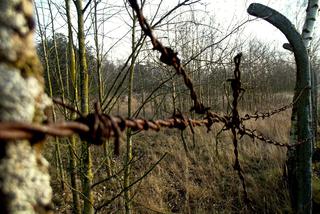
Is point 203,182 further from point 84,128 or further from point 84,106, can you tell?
point 84,128

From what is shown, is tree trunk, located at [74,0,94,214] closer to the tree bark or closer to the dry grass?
the dry grass

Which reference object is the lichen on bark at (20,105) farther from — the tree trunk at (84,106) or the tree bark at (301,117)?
the tree bark at (301,117)

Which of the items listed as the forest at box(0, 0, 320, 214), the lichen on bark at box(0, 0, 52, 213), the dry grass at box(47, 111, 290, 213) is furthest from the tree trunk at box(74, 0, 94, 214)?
the lichen on bark at box(0, 0, 52, 213)

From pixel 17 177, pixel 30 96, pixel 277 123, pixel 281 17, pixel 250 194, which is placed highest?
pixel 281 17

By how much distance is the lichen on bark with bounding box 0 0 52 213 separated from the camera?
44 cm

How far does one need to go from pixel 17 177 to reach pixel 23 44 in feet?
0.65

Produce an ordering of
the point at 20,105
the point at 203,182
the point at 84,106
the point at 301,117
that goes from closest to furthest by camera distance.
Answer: the point at 20,105 < the point at 84,106 < the point at 301,117 < the point at 203,182

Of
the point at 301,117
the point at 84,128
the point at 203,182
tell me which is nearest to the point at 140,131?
the point at 84,128

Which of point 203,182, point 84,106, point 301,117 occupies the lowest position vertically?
point 203,182

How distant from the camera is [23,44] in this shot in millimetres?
486

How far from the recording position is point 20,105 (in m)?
0.46

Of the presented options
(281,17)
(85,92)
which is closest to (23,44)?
(85,92)

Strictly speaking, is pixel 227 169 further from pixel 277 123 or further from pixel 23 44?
pixel 23 44

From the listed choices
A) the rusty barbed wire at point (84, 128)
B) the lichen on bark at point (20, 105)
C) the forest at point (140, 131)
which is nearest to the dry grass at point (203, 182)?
the forest at point (140, 131)
